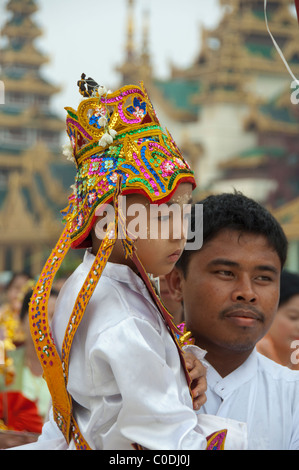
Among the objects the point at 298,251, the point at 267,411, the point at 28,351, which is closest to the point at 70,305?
the point at 267,411

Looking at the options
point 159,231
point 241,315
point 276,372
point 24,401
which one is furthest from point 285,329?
point 159,231

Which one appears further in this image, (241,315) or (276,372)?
(276,372)

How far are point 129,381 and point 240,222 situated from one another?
2.11 ft

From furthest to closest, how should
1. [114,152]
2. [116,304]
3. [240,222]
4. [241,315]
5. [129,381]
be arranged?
1. [240,222]
2. [241,315]
3. [114,152]
4. [116,304]
5. [129,381]

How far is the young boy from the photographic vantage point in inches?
56.9

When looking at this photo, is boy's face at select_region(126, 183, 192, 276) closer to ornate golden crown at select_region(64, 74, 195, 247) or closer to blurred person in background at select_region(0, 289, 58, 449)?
ornate golden crown at select_region(64, 74, 195, 247)

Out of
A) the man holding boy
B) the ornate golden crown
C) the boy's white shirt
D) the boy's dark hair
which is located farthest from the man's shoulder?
the ornate golden crown

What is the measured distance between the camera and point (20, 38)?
64.1ft

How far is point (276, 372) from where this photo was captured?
1.96 meters

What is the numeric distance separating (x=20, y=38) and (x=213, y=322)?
18.6 m

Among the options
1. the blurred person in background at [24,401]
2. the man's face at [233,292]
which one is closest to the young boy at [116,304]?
the blurred person in background at [24,401]

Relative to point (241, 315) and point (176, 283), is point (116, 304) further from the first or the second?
point (176, 283)

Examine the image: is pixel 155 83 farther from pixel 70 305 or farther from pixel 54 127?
pixel 70 305

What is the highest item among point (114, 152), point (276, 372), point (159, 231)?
point (114, 152)
